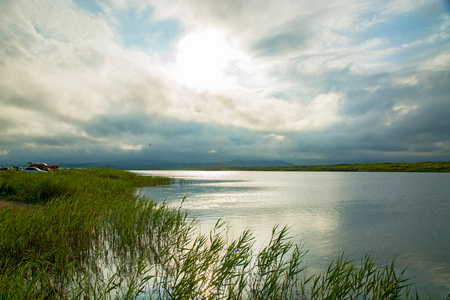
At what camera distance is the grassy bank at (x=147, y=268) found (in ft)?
21.1

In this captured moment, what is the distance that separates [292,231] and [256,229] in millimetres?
2338

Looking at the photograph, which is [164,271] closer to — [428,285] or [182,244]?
[182,244]

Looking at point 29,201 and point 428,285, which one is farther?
point 29,201

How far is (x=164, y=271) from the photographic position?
30.3 feet

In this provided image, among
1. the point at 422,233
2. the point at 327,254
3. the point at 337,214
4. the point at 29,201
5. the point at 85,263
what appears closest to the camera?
the point at 85,263

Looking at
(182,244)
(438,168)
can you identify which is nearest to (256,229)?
(182,244)

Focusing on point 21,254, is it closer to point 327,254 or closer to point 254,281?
point 254,281

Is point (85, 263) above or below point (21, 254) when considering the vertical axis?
below

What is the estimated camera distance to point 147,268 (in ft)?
32.2

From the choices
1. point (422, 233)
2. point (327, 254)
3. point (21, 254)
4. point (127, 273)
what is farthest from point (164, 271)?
point (422, 233)

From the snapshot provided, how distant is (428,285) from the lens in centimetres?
930

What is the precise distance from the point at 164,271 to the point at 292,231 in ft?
33.7

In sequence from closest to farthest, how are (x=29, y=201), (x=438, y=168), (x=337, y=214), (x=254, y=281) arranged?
(x=254, y=281) → (x=29, y=201) → (x=337, y=214) → (x=438, y=168)

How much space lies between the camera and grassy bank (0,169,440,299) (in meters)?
6.43
